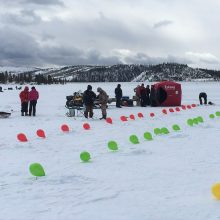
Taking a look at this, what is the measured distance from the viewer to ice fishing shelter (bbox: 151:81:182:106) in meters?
24.7

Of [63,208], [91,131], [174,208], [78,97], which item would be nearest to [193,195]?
[174,208]

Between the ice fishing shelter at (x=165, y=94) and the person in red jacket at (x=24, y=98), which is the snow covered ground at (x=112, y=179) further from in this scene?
the ice fishing shelter at (x=165, y=94)

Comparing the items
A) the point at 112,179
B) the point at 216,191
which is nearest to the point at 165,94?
the point at 112,179

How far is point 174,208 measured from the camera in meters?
4.79

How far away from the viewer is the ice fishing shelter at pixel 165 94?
24.7m

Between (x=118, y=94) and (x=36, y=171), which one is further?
(x=118, y=94)

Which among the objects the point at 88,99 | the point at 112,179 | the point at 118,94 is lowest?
the point at 112,179

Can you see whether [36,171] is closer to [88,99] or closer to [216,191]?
[216,191]

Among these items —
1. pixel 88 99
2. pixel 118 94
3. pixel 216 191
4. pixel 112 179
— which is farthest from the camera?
pixel 118 94

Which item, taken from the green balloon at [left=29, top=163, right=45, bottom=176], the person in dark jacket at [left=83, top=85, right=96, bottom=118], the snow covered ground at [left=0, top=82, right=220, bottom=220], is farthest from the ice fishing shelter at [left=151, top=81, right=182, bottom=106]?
the green balloon at [left=29, top=163, right=45, bottom=176]

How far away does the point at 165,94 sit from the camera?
2502 cm

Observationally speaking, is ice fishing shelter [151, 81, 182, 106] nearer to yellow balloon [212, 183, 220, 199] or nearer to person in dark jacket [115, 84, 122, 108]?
person in dark jacket [115, 84, 122, 108]

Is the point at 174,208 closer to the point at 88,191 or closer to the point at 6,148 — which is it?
the point at 88,191

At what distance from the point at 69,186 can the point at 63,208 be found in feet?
3.43
